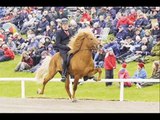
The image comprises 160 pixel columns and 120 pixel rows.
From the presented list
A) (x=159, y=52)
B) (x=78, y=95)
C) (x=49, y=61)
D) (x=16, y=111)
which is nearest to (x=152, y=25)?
(x=159, y=52)

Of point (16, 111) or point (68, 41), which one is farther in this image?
point (68, 41)

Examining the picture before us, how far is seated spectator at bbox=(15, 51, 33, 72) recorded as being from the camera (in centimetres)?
1616

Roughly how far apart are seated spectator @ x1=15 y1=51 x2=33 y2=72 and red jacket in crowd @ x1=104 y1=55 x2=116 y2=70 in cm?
283

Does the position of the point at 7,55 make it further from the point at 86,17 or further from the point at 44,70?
the point at 44,70

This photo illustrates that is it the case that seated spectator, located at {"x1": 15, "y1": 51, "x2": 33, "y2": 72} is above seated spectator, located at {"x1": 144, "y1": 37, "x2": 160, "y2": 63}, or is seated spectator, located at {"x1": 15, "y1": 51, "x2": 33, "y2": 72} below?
below

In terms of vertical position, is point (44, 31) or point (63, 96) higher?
point (44, 31)

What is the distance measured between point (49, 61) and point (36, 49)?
14.5 feet

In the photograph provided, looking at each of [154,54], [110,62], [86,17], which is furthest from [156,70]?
[86,17]

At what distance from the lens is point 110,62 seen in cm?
1472

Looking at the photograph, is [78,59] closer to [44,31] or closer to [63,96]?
[63,96]

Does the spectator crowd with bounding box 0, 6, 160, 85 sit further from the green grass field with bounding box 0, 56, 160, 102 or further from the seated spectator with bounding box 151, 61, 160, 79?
the seated spectator with bounding box 151, 61, 160, 79

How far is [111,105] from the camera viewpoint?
11.3 metres

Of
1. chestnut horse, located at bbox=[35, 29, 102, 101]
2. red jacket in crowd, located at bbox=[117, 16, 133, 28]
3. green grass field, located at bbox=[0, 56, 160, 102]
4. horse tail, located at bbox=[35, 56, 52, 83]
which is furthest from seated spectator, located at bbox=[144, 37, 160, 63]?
chestnut horse, located at bbox=[35, 29, 102, 101]

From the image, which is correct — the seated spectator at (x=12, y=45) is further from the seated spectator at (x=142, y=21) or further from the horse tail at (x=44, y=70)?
the horse tail at (x=44, y=70)
